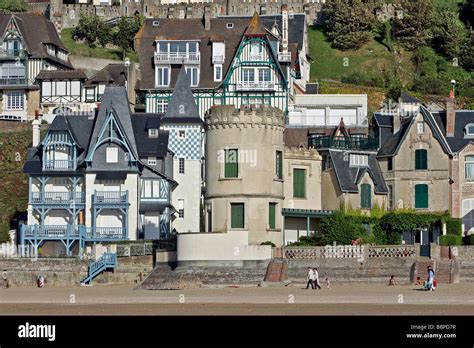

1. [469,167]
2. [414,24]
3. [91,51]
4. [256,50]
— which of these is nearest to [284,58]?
[256,50]

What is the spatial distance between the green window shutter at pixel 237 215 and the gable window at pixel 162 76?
28326 millimetres

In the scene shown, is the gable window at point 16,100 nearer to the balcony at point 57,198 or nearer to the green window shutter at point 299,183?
the balcony at point 57,198

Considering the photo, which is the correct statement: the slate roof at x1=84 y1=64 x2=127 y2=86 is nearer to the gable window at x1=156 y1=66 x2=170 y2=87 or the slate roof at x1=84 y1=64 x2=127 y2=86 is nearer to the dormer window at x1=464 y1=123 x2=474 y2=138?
the gable window at x1=156 y1=66 x2=170 y2=87

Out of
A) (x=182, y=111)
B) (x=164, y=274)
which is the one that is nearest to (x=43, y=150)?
(x=182, y=111)

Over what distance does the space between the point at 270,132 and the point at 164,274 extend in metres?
7.86

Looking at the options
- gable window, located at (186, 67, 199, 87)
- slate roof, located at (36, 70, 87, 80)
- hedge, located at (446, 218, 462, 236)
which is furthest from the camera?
slate roof, located at (36, 70, 87, 80)

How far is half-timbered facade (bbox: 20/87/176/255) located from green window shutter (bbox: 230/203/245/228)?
32.3 ft

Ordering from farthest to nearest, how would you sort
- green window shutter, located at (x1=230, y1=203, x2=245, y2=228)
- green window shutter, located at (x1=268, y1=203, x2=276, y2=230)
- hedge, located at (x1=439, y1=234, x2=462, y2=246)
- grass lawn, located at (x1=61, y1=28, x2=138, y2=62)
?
1. grass lawn, located at (x1=61, y1=28, x2=138, y2=62)
2. hedge, located at (x1=439, y1=234, x2=462, y2=246)
3. green window shutter, located at (x1=268, y1=203, x2=276, y2=230)
4. green window shutter, located at (x1=230, y1=203, x2=245, y2=228)

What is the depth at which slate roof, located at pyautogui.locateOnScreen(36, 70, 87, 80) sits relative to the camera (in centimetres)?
9512

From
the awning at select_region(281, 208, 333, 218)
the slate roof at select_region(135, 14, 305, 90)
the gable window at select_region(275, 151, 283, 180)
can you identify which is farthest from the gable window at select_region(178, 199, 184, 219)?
the slate roof at select_region(135, 14, 305, 90)

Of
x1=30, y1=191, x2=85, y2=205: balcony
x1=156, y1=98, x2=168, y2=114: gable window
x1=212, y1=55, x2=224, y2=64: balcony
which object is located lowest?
x1=30, y1=191, x2=85, y2=205: balcony

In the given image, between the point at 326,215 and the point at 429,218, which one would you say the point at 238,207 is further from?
the point at 429,218

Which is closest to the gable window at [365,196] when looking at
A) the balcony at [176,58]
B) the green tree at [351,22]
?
the balcony at [176,58]

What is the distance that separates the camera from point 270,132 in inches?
Result: 2574
